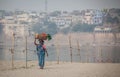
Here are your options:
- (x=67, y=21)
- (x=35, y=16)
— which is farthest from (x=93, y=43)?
(x=35, y=16)

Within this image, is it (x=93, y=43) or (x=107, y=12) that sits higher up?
(x=107, y=12)

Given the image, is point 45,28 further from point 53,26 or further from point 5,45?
point 5,45

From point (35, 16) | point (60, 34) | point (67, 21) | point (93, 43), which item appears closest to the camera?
point (93, 43)

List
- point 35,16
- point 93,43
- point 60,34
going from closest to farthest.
Result: 1. point 93,43
2. point 60,34
3. point 35,16

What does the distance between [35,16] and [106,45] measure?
13.6 m

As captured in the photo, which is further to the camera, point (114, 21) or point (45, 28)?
point (45, 28)

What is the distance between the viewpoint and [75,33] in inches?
1631

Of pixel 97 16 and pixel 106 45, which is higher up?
pixel 97 16

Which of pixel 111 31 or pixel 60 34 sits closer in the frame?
pixel 111 31

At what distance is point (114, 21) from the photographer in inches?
1473

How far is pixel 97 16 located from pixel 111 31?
703 centimetres

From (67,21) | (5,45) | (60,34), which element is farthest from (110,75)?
(67,21)

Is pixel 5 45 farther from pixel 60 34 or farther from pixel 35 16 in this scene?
pixel 35 16

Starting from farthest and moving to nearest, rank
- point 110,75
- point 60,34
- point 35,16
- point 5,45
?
point 35,16, point 60,34, point 5,45, point 110,75
